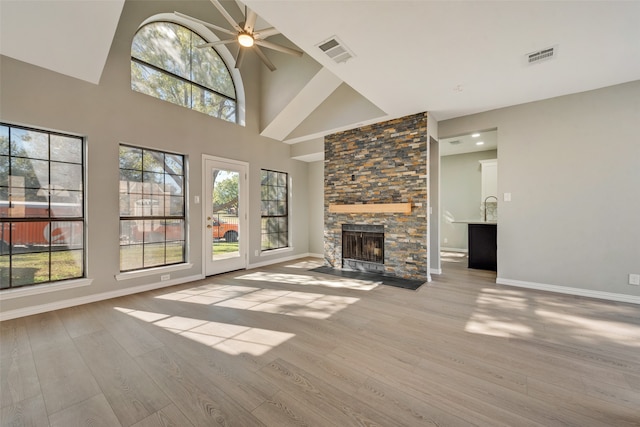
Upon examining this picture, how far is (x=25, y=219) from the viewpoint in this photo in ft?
9.94

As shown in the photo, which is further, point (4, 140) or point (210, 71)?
point (210, 71)

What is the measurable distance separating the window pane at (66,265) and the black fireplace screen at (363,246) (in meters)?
4.19

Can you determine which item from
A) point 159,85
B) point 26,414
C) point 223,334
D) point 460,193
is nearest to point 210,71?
point 159,85

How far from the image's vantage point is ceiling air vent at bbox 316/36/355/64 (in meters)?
2.57

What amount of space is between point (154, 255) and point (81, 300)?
3.29 ft

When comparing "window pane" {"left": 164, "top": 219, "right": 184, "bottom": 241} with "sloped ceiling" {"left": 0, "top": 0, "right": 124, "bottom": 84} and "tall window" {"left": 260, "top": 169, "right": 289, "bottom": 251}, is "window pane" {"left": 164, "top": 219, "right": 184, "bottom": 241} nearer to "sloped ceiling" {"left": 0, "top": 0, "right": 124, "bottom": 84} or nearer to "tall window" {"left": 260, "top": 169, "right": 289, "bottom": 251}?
"tall window" {"left": 260, "top": 169, "right": 289, "bottom": 251}

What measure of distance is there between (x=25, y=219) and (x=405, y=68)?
488 centimetres

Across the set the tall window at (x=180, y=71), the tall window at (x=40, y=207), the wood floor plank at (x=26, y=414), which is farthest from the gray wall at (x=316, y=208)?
the wood floor plank at (x=26, y=414)

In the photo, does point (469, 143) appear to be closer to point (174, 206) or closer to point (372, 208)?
point (372, 208)

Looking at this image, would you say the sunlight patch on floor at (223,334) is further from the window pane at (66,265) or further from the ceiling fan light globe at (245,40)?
the ceiling fan light globe at (245,40)

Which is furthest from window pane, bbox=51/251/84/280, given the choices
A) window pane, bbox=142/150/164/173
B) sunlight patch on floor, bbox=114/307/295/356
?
window pane, bbox=142/150/164/173

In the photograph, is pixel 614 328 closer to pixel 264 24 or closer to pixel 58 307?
pixel 58 307

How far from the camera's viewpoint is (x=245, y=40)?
3.50 metres

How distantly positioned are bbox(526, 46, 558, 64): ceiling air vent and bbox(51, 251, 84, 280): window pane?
601cm
